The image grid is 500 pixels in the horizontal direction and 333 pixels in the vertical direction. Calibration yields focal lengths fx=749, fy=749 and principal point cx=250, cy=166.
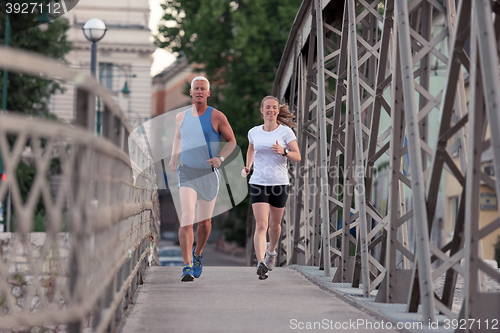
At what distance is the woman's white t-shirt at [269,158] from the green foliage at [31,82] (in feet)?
68.4

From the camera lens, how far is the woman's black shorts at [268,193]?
7.86m

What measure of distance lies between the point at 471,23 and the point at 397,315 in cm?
191

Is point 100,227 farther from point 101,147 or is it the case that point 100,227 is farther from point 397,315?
point 397,315

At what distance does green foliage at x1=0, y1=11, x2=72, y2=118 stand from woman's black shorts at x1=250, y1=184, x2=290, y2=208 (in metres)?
21.0

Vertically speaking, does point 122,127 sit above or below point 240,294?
above

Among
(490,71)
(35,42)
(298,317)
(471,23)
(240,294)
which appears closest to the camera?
(490,71)

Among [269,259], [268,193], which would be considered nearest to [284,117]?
[268,193]

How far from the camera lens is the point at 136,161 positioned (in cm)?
705

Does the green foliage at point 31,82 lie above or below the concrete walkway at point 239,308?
above

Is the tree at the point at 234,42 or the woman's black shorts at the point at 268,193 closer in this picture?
the woman's black shorts at the point at 268,193

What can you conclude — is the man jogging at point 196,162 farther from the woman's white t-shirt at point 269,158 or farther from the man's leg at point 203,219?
the woman's white t-shirt at point 269,158

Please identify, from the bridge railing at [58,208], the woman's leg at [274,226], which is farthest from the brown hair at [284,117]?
the bridge railing at [58,208]

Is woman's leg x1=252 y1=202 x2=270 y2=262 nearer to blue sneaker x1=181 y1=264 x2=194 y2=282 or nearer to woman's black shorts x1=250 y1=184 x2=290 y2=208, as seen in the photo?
woman's black shorts x1=250 y1=184 x2=290 y2=208

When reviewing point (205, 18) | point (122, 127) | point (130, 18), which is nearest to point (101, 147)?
point (122, 127)
